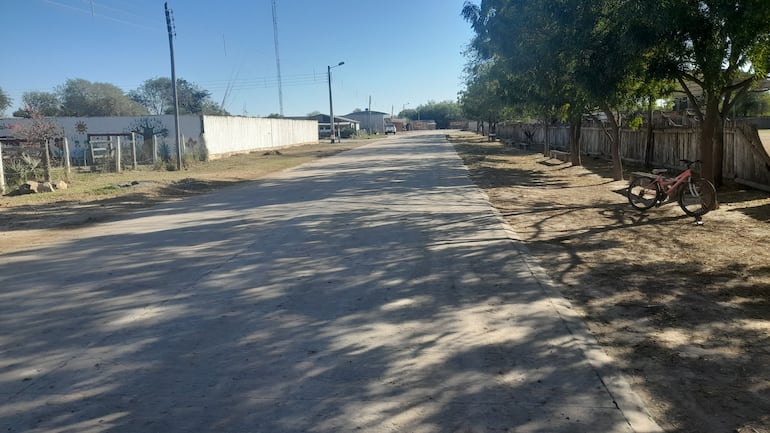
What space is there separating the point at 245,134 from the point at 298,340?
39.4 m

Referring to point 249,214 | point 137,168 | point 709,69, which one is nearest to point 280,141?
point 137,168

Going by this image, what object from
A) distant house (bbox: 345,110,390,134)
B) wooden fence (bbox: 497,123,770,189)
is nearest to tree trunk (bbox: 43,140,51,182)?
wooden fence (bbox: 497,123,770,189)

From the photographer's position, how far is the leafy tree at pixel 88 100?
7406cm

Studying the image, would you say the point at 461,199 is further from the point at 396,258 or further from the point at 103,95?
the point at 103,95

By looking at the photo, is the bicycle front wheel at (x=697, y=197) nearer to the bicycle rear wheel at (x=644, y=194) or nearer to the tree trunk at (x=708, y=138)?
the bicycle rear wheel at (x=644, y=194)

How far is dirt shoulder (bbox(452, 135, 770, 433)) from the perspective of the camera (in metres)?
3.59

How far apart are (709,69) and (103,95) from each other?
80.5m

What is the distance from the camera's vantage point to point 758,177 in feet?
42.0

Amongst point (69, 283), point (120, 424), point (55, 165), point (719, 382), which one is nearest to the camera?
point (120, 424)

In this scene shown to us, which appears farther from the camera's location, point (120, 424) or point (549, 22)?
point (549, 22)

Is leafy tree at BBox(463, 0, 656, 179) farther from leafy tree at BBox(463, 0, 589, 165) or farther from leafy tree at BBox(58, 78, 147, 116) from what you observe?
leafy tree at BBox(58, 78, 147, 116)

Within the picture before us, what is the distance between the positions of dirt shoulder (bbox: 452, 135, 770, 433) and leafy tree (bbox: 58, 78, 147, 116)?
248 feet

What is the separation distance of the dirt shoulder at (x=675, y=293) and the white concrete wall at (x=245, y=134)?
2711cm

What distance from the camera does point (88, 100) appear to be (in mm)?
74688
